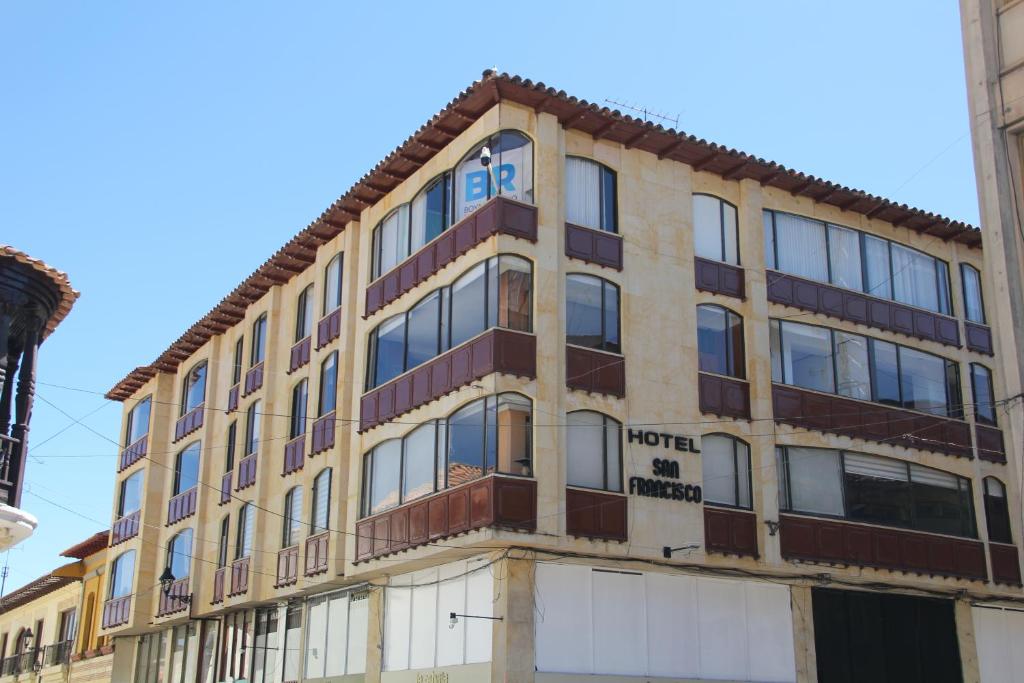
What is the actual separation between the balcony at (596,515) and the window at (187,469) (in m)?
20.0

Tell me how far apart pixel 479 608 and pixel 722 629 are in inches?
229

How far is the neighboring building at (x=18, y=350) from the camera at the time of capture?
16.2m

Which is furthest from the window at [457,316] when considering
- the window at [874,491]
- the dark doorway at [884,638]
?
the dark doorway at [884,638]

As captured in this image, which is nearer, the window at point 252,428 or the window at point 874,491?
the window at point 874,491

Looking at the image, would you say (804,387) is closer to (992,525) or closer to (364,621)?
(992,525)

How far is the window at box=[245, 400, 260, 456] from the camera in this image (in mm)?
37844

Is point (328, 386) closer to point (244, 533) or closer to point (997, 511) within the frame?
point (244, 533)

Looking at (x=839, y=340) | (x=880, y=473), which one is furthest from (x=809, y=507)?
(x=839, y=340)

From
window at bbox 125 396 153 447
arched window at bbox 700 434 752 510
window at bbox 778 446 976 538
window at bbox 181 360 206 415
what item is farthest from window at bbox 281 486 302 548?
window at bbox 125 396 153 447

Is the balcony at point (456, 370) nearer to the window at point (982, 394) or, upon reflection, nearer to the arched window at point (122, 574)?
the window at point (982, 394)

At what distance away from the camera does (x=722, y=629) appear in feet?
90.0

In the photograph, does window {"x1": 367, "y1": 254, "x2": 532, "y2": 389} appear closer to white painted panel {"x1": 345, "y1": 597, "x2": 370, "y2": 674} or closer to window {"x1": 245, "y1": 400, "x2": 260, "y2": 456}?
white painted panel {"x1": 345, "y1": 597, "x2": 370, "y2": 674}

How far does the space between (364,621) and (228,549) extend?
31.0 ft

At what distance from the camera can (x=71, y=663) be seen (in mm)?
50281
